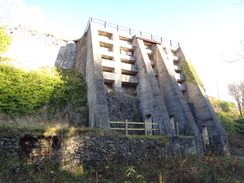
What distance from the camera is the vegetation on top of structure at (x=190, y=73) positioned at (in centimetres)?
1797

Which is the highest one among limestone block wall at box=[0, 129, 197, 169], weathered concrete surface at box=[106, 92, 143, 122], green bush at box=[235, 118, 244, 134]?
weathered concrete surface at box=[106, 92, 143, 122]

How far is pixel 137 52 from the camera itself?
17.3 m

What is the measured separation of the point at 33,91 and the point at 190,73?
1559 centimetres

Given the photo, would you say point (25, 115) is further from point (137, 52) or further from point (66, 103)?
point (137, 52)

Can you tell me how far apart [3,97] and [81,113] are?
517 cm

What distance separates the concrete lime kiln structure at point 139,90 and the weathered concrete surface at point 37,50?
1.85 m

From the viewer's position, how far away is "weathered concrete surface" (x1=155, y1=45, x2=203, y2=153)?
13.2m

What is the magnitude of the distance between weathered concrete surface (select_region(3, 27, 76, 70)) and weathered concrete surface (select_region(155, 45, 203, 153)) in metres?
10.0

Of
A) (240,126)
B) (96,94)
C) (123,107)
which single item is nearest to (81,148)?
(96,94)

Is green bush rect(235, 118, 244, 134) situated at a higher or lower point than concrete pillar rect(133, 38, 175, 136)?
lower

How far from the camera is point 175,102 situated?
14.9 meters

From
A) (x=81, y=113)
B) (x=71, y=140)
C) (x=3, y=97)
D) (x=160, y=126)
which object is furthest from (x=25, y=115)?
(x=160, y=126)

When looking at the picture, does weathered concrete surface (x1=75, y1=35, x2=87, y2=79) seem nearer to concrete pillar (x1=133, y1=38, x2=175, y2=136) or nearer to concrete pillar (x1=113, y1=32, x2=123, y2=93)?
concrete pillar (x1=113, y1=32, x2=123, y2=93)

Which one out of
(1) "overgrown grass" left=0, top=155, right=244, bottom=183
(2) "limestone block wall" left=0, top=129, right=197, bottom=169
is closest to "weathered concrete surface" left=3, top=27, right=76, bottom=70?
(2) "limestone block wall" left=0, top=129, right=197, bottom=169
